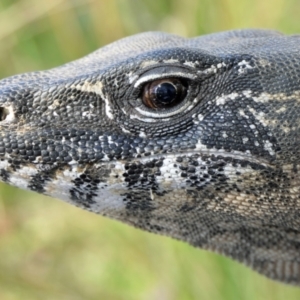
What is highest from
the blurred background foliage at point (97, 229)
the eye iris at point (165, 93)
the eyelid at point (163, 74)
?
the blurred background foliage at point (97, 229)

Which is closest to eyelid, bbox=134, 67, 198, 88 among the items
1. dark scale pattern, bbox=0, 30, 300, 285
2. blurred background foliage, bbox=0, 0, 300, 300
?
dark scale pattern, bbox=0, 30, 300, 285

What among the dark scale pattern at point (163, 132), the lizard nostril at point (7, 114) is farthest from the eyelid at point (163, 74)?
the lizard nostril at point (7, 114)

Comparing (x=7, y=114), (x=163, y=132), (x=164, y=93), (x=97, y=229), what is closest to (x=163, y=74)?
(x=164, y=93)

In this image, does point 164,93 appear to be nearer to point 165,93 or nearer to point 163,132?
point 165,93

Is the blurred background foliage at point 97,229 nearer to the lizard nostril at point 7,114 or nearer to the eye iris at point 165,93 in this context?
the eye iris at point 165,93

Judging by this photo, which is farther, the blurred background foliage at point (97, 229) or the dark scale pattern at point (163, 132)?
the blurred background foliage at point (97, 229)

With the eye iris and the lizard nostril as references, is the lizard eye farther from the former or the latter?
the lizard nostril

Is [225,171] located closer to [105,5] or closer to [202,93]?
Result: [202,93]
